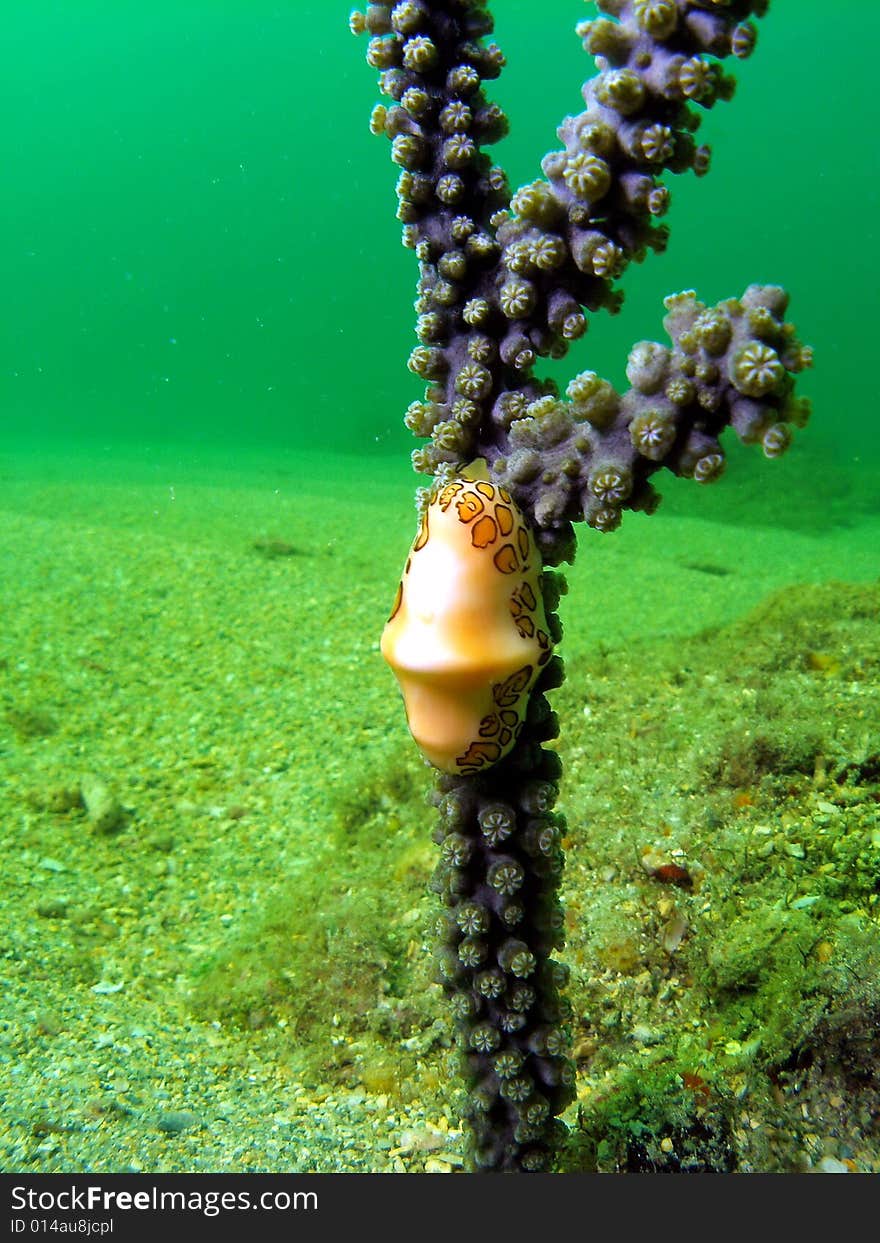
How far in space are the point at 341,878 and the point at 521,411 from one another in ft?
8.50

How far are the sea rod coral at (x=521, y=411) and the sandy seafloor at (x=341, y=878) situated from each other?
63 centimetres

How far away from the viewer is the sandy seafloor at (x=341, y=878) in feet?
6.81

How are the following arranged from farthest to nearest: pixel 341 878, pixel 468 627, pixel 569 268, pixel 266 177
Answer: pixel 266 177 → pixel 341 878 → pixel 569 268 → pixel 468 627

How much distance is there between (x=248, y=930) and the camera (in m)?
3.44

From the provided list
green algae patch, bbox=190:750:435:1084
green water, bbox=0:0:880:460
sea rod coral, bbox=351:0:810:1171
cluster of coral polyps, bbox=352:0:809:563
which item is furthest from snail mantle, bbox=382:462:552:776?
green water, bbox=0:0:880:460

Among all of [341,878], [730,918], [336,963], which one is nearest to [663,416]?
[730,918]

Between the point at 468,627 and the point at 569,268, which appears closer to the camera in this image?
the point at 468,627

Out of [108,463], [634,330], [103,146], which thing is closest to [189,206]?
[103,146]

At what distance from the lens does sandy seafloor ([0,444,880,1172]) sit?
2.08 metres

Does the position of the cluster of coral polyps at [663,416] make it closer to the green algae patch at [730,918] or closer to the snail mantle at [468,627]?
the snail mantle at [468,627]

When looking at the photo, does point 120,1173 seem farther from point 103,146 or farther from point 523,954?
point 103,146

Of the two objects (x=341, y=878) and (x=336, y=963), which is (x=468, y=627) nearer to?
(x=336, y=963)

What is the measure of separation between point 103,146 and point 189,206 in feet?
38.5

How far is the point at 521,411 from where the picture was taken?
1.69m
